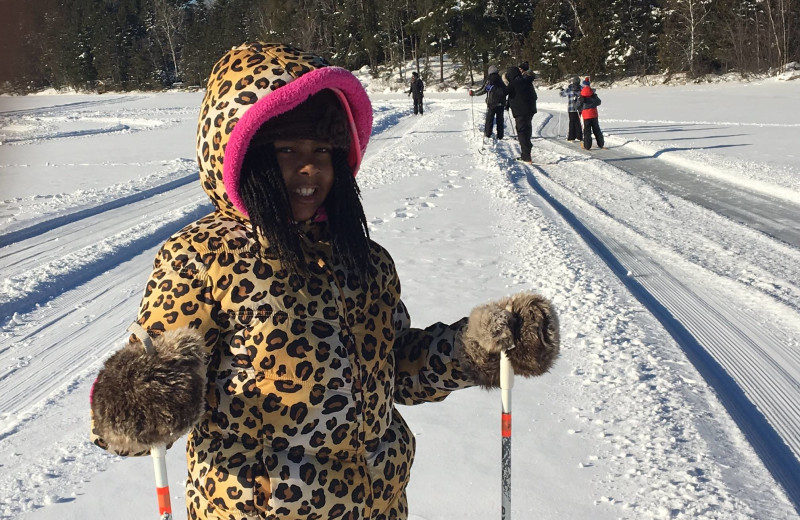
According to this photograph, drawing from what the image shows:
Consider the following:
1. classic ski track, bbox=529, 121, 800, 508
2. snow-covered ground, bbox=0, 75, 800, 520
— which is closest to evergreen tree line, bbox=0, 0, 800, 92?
snow-covered ground, bbox=0, 75, 800, 520

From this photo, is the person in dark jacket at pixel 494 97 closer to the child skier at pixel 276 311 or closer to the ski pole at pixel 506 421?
the ski pole at pixel 506 421

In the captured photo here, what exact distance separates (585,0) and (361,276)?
148 feet

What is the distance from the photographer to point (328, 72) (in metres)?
1.40

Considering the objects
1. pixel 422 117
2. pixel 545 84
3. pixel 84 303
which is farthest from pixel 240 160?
pixel 545 84

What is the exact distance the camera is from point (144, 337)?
3.96 ft

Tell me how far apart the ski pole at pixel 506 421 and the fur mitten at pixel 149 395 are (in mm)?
723

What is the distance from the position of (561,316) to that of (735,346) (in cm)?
107

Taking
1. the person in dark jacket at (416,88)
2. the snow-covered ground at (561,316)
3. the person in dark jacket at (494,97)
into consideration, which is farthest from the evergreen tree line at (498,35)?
the snow-covered ground at (561,316)

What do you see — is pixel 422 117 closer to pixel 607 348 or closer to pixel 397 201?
pixel 397 201

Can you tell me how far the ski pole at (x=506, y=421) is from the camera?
158 cm

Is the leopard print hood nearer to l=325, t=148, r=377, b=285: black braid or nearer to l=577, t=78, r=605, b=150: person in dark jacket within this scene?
l=325, t=148, r=377, b=285: black braid

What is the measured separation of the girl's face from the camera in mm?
1434

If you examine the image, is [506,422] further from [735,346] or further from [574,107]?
[574,107]

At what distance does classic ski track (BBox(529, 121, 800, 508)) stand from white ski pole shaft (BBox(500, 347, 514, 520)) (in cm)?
152
